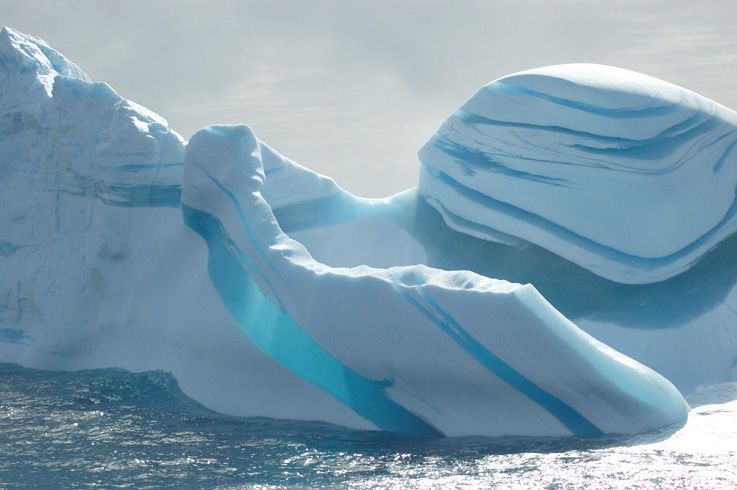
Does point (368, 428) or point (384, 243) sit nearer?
point (368, 428)

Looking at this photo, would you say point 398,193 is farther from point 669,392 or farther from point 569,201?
point 669,392

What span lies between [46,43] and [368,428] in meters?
6.50

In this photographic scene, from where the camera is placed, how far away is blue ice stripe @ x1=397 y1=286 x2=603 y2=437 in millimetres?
5406

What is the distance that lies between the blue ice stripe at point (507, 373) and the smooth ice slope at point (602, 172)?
6.56ft

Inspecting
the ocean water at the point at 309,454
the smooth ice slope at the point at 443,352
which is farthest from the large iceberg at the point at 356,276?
the ocean water at the point at 309,454

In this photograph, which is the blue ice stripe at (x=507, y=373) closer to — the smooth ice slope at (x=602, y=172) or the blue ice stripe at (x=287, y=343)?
the blue ice stripe at (x=287, y=343)

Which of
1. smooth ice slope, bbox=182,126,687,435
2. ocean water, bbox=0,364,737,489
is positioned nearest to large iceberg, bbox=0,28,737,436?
smooth ice slope, bbox=182,126,687,435

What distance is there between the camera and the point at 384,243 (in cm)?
838

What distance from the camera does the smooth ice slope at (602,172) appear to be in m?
7.30

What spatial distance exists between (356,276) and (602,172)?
266cm

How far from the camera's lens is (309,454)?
530cm

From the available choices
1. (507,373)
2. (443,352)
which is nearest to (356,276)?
(443,352)

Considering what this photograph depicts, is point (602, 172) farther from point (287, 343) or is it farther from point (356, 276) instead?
point (287, 343)

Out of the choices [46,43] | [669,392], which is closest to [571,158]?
[669,392]
